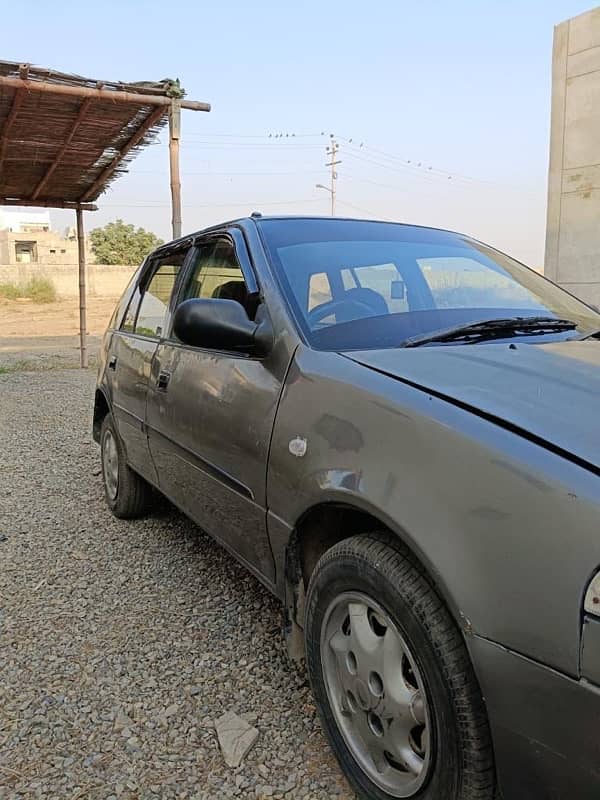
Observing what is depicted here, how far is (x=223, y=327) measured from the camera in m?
2.23

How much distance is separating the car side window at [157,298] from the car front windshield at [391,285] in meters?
0.91

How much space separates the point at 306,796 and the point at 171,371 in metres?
1.77

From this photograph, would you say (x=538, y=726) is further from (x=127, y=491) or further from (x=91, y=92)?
(x=91, y=92)

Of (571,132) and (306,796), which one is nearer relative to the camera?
(306,796)

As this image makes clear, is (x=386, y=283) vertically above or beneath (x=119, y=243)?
beneath

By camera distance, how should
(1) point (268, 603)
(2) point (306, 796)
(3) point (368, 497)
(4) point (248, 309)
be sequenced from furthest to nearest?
(1) point (268, 603) < (4) point (248, 309) < (2) point (306, 796) < (3) point (368, 497)

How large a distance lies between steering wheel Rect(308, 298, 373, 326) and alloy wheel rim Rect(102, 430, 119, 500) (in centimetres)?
220

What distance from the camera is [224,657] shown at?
2633mm

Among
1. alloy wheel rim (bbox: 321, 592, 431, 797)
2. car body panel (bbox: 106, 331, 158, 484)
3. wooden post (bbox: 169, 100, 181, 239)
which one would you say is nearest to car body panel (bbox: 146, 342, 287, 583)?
car body panel (bbox: 106, 331, 158, 484)

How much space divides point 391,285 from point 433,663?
60.2 inches

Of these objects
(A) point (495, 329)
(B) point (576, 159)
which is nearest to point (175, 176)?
(B) point (576, 159)

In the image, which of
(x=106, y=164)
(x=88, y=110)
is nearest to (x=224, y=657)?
(x=88, y=110)

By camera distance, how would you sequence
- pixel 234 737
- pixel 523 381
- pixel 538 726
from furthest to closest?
1. pixel 234 737
2. pixel 523 381
3. pixel 538 726

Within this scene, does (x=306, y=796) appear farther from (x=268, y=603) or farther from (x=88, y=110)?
(x=88, y=110)
